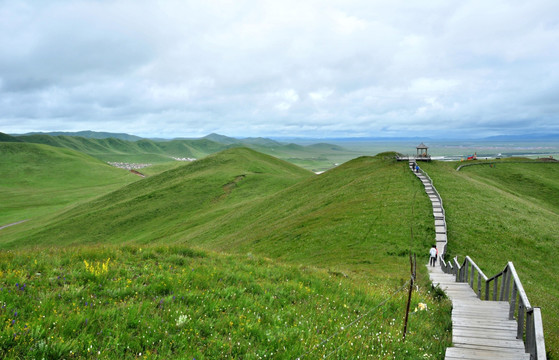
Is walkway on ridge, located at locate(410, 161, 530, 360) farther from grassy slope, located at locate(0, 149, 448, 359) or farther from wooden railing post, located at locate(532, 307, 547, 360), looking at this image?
wooden railing post, located at locate(532, 307, 547, 360)

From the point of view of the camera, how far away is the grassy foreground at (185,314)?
6.56 m

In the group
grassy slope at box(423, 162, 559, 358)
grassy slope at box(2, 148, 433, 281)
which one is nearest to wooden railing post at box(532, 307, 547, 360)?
grassy slope at box(423, 162, 559, 358)

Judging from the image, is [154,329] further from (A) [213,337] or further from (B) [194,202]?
(B) [194,202]

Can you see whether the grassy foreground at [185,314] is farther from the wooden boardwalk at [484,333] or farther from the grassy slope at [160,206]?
the grassy slope at [160,206]

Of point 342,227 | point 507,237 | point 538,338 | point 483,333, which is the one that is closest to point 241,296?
point 483,333

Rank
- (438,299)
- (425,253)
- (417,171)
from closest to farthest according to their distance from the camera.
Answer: (438,299) → (425,253) → (417,171)

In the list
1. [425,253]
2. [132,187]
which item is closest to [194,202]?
[132,187]

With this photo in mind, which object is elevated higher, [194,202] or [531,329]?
[531,329]

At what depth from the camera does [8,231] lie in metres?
78.4

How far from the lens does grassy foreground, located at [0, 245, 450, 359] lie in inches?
258

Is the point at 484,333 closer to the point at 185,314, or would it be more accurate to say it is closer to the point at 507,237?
the point at 185,314

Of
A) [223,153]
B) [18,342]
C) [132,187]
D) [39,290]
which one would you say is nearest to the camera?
[18,342]

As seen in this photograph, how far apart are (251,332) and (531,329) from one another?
6964 mm

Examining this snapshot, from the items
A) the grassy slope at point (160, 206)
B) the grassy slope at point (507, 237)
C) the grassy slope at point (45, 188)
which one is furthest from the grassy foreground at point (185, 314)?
the grassy slope at point (45, 188)
